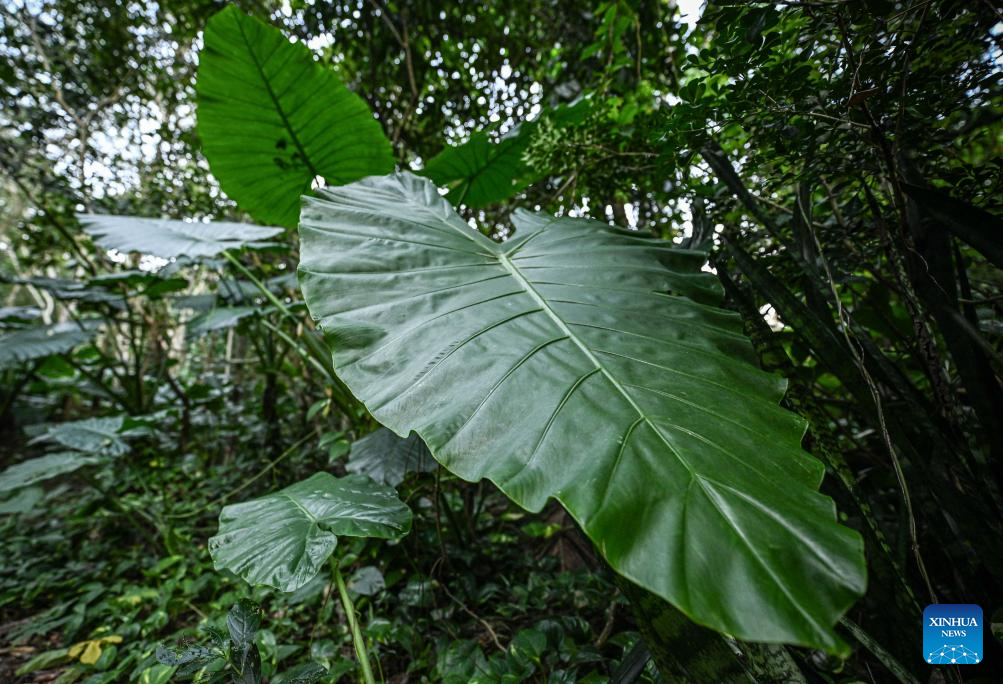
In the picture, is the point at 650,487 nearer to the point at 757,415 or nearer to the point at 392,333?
the point at 757,415

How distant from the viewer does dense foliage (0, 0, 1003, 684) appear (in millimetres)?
385

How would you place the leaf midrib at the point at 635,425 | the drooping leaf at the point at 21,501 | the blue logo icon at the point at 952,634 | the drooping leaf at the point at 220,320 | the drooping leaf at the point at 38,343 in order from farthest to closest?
1. the drooping leaf at the point at 38,343
2. the drooping leaf at the point at 220,320
3. the drooping leaf at the point at 21,501
4. the blue logo icon at the point at 952,634
5. the leaf midrib at the point at 635,425

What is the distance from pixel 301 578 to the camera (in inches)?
23.5

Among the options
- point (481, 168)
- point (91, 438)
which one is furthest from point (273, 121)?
point (91, 438)

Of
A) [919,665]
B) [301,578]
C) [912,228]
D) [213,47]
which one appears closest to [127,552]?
[301,578]

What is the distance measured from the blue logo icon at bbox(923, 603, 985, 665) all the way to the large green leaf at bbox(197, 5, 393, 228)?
1.49 metres

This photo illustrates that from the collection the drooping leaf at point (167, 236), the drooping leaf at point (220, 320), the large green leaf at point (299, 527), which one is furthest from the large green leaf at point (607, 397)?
the drooping leaf at point (220, 320)

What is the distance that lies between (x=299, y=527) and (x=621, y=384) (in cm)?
59

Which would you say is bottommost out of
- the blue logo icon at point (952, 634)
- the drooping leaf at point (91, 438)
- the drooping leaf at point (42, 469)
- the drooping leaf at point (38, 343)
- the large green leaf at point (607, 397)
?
the drooping leaf at point (42, 469)

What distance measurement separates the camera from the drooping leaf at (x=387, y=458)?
3.25 feet

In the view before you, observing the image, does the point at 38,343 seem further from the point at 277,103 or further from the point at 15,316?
the point at 277,103

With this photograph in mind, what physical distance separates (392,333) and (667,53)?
5.55ft

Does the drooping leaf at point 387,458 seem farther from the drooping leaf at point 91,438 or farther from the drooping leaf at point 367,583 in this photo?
the drooping leaf at point 91,438

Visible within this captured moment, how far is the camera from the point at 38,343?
192 centimetres
